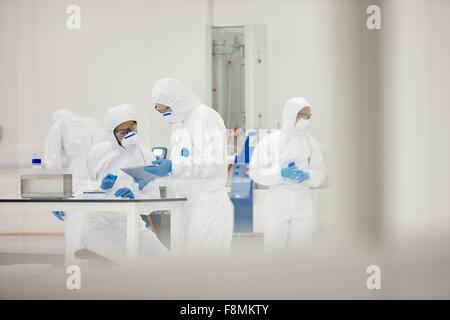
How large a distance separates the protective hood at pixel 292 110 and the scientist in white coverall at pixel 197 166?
0.31 metres

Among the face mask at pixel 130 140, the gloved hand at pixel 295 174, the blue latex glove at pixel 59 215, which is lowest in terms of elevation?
the blue latex glove at pixel 59 215

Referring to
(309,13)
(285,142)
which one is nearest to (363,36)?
(309,13)

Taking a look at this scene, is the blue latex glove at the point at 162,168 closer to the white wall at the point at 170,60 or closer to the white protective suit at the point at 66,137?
the white wall at the point at 170,60

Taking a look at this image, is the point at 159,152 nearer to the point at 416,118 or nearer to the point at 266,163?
the point at 266,163

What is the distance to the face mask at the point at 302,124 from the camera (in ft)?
12.8

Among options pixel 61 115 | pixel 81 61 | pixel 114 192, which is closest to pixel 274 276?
pixel 114 192

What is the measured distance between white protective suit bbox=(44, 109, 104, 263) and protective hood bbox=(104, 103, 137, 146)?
0.04 m

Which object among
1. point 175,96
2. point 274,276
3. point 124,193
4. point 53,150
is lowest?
point 274,276

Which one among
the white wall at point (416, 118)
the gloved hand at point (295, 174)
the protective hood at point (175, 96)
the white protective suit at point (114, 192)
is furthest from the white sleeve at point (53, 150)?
the white wall at point (416, 118)

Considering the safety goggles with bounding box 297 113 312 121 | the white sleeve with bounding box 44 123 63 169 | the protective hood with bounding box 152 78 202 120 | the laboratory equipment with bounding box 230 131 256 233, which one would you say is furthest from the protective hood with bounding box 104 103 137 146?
the safety goggles with bounding box 297 113 312 121

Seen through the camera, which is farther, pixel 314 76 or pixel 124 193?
pixel 124 193

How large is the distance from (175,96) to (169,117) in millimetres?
108

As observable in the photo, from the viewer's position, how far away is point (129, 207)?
151 inches
